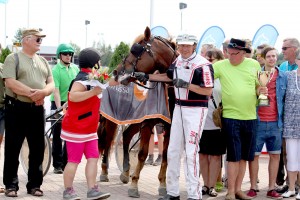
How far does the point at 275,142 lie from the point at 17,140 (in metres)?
3.43

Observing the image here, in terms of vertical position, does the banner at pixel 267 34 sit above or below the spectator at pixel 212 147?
above

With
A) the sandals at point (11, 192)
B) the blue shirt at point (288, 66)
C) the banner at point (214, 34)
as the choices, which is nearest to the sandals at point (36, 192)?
the sandals at point (11, 192)

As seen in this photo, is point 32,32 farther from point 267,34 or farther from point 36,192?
point 267,34

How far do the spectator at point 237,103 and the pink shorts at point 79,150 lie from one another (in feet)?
5.62

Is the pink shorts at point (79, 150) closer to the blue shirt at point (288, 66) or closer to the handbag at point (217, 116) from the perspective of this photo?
the handbag at point (217, 116)

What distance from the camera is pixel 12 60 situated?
662 cm

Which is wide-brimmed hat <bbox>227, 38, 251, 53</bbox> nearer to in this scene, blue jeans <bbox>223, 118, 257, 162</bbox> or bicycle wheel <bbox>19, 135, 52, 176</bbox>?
blue jeans <bbox>223, 118, 257, 162</bbox>

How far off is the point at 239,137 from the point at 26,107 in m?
2.75

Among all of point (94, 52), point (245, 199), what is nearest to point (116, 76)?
point (94, 52)

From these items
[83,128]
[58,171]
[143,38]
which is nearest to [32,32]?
[143,38]

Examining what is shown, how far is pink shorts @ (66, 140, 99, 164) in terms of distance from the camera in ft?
20.3

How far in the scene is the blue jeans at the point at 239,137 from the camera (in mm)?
6598

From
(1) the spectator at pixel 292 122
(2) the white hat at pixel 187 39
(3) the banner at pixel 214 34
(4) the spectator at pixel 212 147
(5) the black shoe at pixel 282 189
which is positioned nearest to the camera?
(2) the white hat at pixel 187 39

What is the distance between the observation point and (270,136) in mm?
7102
